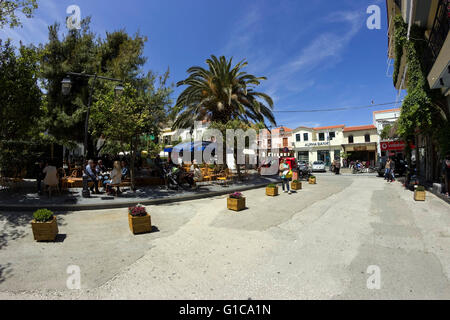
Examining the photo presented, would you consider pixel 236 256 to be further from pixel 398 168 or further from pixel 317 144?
pixel 317 144

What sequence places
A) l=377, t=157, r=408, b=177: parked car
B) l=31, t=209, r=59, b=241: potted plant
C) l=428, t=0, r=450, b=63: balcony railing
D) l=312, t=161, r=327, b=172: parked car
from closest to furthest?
l=31, t=209, r=59, b=241: potted plant → l=428, t=0, r=450, b=63: balcony railing → l=377, t=157, r=408, b=177: parked car → l=312, t=161, r=327, b=172: parked car

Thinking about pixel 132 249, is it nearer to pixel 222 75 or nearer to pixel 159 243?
pixel 159 243

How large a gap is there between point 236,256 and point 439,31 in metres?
13.5

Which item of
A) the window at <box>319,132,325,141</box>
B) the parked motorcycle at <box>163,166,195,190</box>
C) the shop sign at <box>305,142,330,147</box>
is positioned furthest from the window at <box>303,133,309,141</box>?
the parked motorcycle at <box>163,166,195,190</box>

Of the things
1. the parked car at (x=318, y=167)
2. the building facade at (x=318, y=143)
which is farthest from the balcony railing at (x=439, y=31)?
the building facade at (x=318, y=143)

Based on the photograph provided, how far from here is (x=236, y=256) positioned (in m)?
4.08

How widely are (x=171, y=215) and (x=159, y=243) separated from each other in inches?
95.2

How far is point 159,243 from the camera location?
15.8 feet

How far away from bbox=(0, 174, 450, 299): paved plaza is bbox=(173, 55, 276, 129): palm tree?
32.2ft

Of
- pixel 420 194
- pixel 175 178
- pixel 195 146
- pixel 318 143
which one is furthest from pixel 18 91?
pixel 318 143

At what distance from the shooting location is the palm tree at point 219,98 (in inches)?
592

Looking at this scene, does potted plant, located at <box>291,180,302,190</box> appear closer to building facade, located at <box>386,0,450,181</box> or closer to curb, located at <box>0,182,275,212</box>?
curb, located at <box>0,182,275,212</box>

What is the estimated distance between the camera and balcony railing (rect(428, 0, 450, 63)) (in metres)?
9.03
